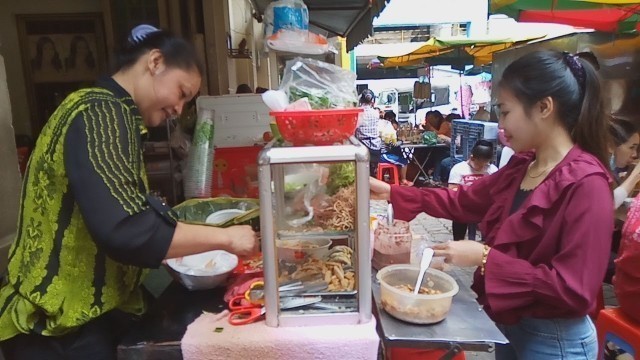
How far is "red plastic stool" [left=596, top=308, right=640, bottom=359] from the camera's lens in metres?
2.41

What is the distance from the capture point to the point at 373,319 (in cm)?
143

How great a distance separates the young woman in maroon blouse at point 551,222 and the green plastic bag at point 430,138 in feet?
26.3

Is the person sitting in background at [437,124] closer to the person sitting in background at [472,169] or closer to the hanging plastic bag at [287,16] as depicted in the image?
the person sitting in background at [472,169]

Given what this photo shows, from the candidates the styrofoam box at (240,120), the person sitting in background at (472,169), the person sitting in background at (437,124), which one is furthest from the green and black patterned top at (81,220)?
the person sitting in background at (437,124)

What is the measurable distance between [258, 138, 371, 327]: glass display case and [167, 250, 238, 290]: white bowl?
27cm

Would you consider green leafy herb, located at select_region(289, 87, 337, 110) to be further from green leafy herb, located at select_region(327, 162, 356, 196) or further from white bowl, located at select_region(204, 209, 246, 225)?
white bowl, located at select_region(204, 209, 246, 225)

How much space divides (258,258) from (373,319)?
2.08 ft

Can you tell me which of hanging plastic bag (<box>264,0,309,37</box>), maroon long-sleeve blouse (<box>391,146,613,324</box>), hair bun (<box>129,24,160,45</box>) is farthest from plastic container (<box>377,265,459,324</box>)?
hanging plastic bag (<box>264,0,309,37</box>)

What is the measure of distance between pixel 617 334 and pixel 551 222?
1503mm

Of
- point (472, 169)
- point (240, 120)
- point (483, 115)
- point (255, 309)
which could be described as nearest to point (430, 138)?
point (483, 115)

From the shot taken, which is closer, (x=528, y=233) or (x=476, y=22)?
(x=528, y=233)

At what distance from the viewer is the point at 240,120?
3178mm

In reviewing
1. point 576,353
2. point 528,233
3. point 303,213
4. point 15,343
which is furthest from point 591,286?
point 15,343

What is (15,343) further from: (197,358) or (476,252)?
(476,252)
